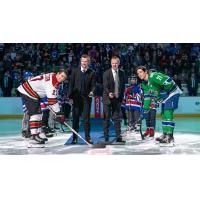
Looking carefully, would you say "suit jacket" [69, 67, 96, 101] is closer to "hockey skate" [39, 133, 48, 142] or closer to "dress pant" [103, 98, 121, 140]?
"dress pant" [103, 98, 121, 140]

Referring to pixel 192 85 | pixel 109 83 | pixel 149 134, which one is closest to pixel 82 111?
pixel 109 83

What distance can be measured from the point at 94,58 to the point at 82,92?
418mm

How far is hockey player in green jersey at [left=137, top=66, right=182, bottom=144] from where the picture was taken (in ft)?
18.9

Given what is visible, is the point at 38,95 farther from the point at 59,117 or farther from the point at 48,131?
the point at 48,131

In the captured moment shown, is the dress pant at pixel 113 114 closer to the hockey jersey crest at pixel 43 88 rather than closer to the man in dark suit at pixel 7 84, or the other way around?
the hockey jersey crest at pixel 43 88

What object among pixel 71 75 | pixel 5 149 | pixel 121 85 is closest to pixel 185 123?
pixel 121 85

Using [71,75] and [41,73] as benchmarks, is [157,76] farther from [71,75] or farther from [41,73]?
[41,73]

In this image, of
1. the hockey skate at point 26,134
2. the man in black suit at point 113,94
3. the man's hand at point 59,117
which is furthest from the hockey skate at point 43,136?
the man in black suit at point 113,94

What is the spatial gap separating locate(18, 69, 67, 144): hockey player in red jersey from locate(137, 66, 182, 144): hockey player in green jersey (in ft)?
3.35

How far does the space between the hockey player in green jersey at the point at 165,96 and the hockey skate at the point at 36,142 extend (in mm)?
1318

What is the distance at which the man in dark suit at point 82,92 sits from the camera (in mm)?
5715

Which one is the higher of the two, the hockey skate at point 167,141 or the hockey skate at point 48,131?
the hockey skate at point 48,131

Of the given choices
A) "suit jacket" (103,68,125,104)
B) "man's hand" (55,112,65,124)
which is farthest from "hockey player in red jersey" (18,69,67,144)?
"suit jacket" (103,68,125,104)

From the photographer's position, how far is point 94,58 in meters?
5.80
